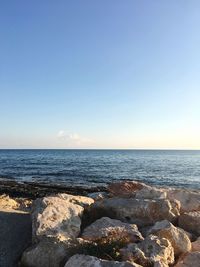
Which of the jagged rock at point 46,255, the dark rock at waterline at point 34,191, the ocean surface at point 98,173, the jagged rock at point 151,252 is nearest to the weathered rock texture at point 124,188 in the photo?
the jagged rock at point 151,252

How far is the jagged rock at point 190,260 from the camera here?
8.58 m

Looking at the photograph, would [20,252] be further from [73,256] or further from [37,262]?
[73,256]

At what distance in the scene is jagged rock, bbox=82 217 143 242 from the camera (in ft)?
31.4

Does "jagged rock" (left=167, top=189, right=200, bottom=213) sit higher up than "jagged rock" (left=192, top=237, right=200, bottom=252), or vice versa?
"jagged rock" (left=167, top=189, right=200, bottom=213)

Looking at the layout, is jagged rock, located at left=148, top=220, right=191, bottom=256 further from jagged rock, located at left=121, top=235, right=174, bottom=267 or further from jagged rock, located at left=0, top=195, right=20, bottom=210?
jagged rock, located at left=0, top=195, right=20, bottom=210

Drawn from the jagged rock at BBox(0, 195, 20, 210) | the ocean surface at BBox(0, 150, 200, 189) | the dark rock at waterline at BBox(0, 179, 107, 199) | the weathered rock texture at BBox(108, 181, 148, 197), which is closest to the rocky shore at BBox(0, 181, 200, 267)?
the weathered rock texture at BBox(108, 181, 148, 197)

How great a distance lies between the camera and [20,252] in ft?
31.8

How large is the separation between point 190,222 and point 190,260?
8.91ft

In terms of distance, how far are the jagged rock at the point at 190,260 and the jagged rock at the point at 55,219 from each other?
2.88 metres

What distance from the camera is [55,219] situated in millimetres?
10141

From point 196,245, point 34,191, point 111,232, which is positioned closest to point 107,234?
point 111,232

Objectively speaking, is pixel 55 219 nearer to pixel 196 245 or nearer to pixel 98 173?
pixel 196 245

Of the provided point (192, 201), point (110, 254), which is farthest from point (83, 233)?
point (192, 201)

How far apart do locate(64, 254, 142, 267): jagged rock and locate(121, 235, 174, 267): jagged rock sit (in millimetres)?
625
